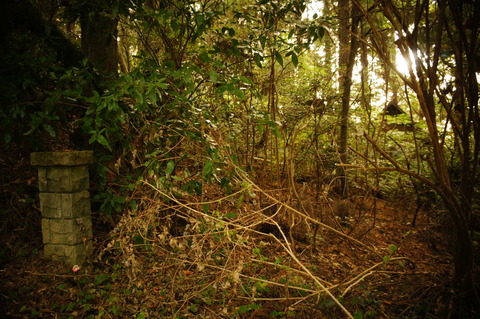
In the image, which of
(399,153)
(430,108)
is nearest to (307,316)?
(430,108)

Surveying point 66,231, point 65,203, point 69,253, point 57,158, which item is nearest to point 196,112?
point 57,158

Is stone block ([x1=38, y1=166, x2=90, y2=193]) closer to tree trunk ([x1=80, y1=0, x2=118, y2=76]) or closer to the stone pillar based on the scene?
the stone pillar

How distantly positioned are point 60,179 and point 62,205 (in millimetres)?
261

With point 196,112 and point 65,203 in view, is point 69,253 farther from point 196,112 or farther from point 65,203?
point 196,112

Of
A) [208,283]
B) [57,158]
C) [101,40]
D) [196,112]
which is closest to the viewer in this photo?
[208,283]

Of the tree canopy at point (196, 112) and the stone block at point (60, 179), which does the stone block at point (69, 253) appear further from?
the stone block at point (60, 179)

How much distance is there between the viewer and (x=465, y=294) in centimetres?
199

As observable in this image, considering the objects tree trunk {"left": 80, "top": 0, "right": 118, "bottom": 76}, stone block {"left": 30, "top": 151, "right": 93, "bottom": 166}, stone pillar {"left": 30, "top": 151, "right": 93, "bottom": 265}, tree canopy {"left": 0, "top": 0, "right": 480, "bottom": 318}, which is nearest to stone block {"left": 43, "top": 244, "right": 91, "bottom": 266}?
stone pillar {"left": 30, "top": 151, "right": 93, "bottom": 265}

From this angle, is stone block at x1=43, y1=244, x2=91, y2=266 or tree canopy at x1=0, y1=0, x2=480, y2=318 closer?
tree canopy at x1=0, y1=0, x2=480, y2=318

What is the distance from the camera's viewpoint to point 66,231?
8.99ft

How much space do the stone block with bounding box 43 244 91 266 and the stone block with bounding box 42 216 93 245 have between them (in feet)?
0.14

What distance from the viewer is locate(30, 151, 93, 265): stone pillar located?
2689 millimetres

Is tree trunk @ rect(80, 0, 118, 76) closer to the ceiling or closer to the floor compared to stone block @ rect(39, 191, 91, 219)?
closer to the ceiling

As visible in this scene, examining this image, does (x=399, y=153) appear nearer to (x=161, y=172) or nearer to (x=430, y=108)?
(x=430, y=108)
